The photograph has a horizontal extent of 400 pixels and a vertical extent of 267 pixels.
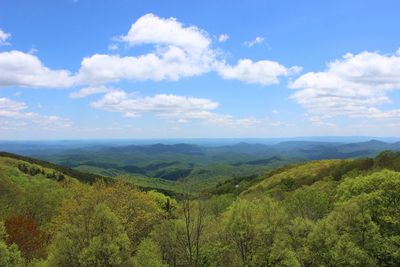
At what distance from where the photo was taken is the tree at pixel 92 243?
46688 millimetres

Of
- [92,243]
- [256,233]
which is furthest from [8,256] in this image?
[256,233]

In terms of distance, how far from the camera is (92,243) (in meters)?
46.6

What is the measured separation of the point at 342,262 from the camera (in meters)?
46.8

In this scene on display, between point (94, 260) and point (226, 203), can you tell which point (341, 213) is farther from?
point (226, 203)

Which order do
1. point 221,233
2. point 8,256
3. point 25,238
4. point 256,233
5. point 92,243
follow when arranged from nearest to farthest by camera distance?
point 8,256 → point 92,243 → point 256,233 → point 221,233 → point 25,238

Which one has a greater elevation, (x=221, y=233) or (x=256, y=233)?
(x=256, y=233)

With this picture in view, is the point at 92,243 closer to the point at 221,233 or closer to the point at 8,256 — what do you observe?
the point at 8,256

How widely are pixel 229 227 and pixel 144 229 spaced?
986 inches

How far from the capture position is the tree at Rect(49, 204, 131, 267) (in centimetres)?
4669

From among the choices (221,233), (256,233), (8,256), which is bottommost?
(221,233)

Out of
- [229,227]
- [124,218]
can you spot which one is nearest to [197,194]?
[229,227]


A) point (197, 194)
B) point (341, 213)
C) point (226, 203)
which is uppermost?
point (197, 194)

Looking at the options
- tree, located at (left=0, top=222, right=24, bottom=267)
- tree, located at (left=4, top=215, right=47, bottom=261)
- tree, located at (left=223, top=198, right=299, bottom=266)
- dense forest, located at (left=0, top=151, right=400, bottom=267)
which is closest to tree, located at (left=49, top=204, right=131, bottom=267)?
dense forest, located at (left=0, top=151, right=400, bottom=267)

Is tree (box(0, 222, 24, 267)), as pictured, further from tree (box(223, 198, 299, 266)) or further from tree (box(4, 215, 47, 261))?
tree (box(223, 198, 299, 266))
